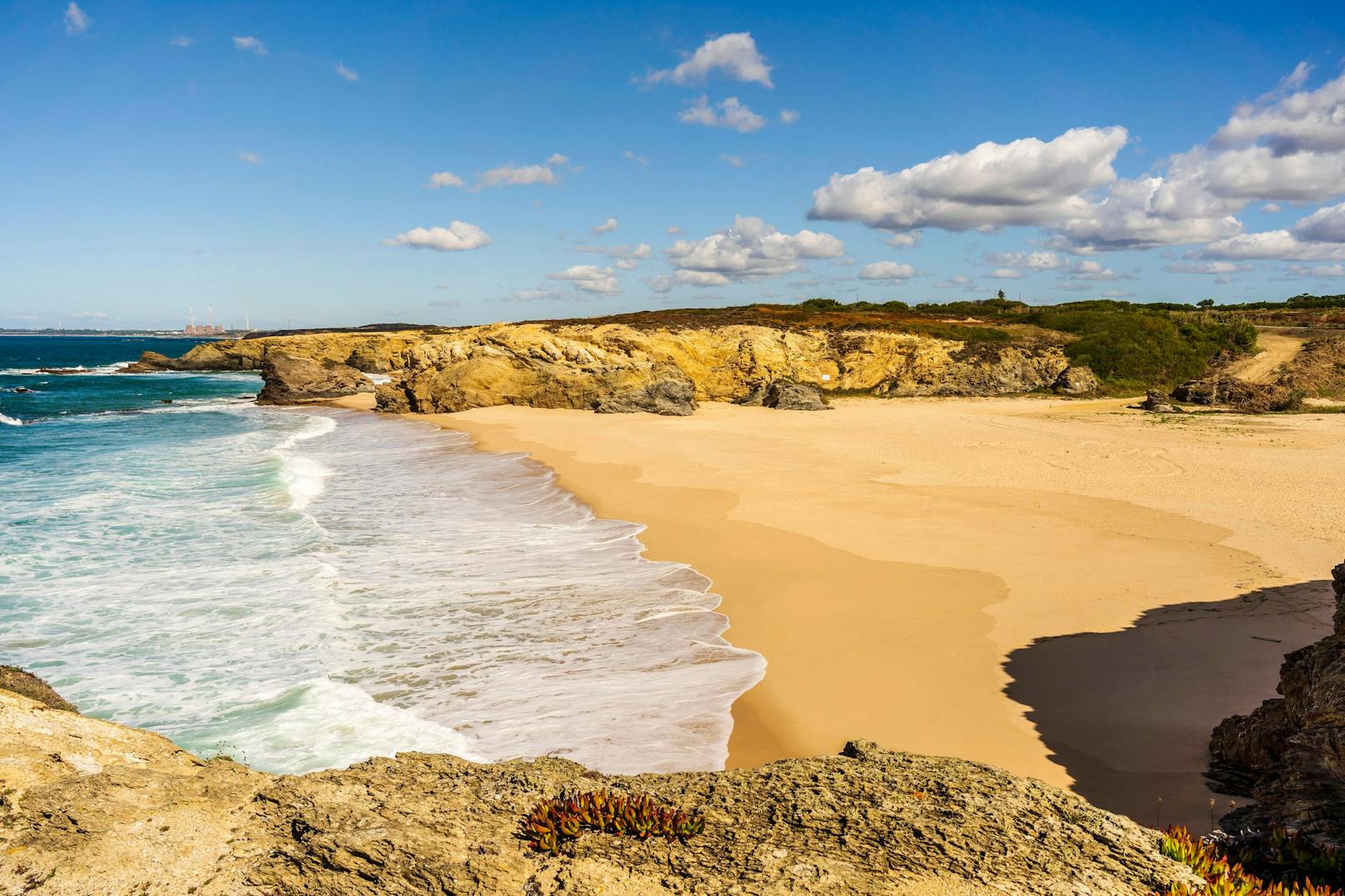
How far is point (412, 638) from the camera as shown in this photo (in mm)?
9477

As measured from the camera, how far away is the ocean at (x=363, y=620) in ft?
23.8

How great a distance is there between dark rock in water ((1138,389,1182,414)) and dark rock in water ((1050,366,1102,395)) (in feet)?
25.3

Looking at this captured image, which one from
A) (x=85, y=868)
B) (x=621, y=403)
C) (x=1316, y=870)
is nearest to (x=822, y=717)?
(x=1316, y=870)

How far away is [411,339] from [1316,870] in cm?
8243

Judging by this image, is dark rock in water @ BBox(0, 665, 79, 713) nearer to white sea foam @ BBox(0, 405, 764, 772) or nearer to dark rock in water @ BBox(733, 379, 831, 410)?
white sea foam @ BBox(0, 405, 764, 772)

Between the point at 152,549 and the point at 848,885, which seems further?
the point at 152,549

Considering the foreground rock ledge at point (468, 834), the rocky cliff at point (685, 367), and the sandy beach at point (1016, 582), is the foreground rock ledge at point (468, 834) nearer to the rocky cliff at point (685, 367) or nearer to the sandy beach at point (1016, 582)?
the sandy beach at point (1016, 582)

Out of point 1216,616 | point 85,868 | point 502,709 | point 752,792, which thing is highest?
point 85,868

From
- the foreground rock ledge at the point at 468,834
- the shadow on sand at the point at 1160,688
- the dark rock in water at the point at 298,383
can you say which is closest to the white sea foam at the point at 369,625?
the foreground rock ledge at the point at 468,834

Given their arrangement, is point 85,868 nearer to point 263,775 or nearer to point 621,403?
point 263,775

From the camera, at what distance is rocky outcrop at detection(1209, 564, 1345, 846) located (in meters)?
3.93

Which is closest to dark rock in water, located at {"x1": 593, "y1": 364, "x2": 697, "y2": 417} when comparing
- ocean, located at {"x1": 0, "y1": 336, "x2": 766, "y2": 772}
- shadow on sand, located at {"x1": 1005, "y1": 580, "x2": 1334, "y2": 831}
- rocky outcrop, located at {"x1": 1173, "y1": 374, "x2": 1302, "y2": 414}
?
ocean, located at {"x1": 0, "y1": 336, "x2": 766, "y2": 772}

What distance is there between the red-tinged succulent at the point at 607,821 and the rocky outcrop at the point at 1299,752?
3226 mm

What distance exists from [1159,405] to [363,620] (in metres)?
30.8
